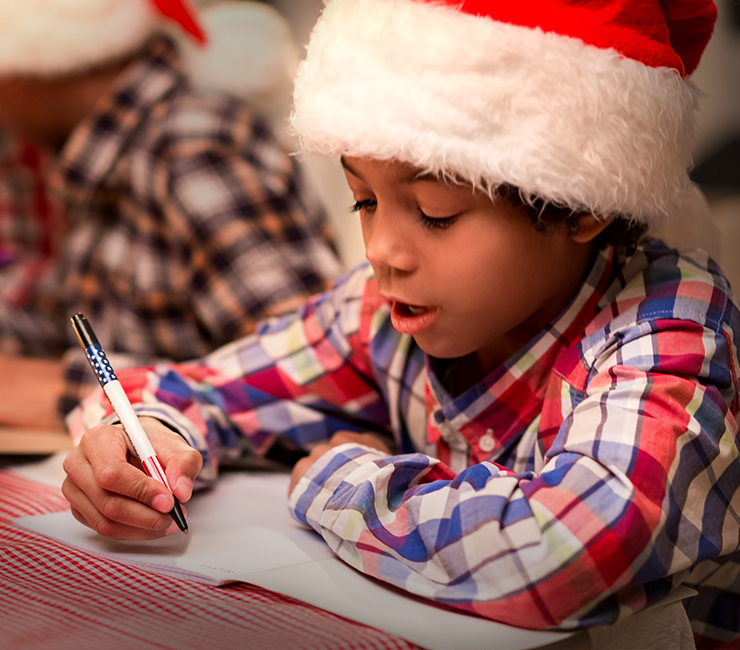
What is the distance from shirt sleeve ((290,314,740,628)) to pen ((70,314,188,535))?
13cm

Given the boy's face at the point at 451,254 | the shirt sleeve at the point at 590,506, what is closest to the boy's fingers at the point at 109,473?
the shirt sleeve at the point at 590,506

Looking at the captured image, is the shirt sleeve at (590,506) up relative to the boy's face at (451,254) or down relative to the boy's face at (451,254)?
down

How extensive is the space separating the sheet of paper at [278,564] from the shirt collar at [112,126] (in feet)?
2.31

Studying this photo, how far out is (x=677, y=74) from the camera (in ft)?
1.99

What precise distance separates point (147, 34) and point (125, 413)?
89 centimetres

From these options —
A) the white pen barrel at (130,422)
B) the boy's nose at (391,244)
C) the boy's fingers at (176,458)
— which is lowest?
the boy's fingers at (176,458)

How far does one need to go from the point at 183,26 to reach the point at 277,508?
34.0 inches

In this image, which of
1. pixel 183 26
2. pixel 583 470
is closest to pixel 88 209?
pixel 183 26

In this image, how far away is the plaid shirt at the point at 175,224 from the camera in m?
1.16

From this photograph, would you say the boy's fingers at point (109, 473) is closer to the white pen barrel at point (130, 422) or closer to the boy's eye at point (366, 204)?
the white pen barrel at point (130, 422)

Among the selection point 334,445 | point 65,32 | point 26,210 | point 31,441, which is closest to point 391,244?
point 334,445

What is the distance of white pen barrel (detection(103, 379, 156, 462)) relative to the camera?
0.64 m

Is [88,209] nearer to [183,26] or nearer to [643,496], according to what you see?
[183,26]

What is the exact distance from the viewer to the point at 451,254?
0.60 m
